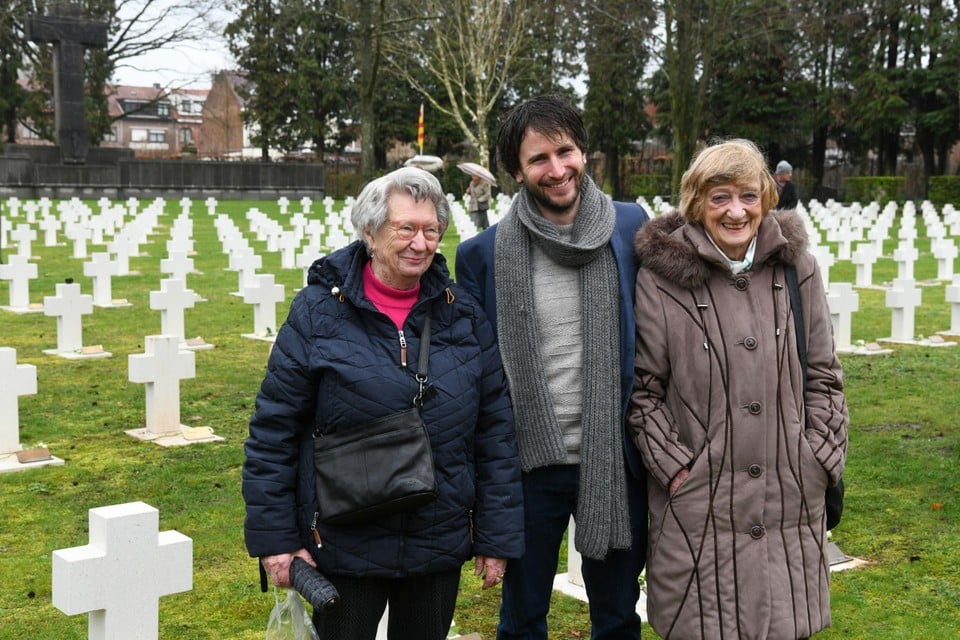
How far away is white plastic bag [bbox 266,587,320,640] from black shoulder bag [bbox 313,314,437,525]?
0.98 feet

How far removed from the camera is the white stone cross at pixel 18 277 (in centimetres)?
1247

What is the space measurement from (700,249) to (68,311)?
315 inches

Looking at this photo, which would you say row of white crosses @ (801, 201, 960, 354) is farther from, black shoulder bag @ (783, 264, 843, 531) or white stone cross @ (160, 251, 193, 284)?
Answer: black shoulder bag @ (783, 264, 843, 531)

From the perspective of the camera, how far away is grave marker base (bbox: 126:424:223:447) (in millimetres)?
7098

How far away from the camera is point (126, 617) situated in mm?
2996

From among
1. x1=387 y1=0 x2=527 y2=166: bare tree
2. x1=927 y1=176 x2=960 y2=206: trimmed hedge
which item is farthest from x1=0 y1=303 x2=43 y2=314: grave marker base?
x1=927 y1=176 x2=960 y2=206: trimmed hedge

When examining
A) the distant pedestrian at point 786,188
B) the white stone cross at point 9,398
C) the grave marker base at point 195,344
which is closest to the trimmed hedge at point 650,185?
the distant pedestrian at point 786,188

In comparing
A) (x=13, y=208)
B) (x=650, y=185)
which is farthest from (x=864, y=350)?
(x=650, y=185)

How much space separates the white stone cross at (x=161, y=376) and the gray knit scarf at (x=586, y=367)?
440cm

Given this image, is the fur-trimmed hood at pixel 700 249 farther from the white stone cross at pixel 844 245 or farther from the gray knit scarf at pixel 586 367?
the white stone cross at pixel 844 245

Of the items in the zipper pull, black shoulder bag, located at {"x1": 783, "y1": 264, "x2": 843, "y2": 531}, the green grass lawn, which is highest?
black shoulder bag, located at {"x1": 783, "y1": 264, "x2": 843, "y2": 531}

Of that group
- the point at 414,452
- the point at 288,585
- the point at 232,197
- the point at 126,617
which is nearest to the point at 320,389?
the point at 414,452

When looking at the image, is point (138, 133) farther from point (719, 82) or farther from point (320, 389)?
point (320, 389)

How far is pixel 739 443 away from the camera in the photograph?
2.95 m
